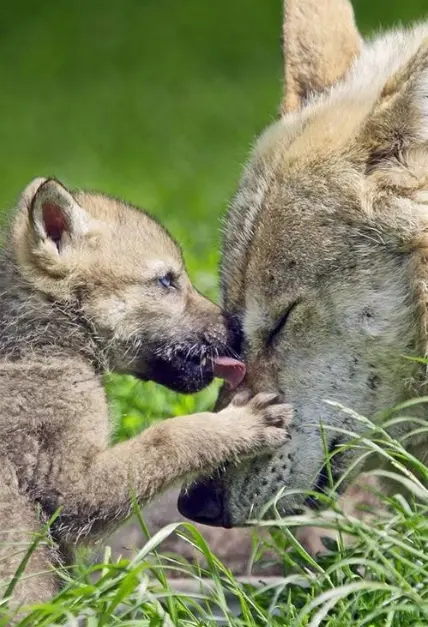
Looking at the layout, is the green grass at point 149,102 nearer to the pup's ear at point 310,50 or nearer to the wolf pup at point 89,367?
the wolf pup at point 89,367

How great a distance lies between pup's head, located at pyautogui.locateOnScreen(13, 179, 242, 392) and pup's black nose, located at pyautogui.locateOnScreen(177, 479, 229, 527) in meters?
0.44

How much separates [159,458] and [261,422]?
0.44 meters

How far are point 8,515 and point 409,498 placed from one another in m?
1.56

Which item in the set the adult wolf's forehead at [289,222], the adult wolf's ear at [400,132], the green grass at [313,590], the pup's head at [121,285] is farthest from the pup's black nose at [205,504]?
the adult wolf's ear at [400,132]

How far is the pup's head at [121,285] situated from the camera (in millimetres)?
4945

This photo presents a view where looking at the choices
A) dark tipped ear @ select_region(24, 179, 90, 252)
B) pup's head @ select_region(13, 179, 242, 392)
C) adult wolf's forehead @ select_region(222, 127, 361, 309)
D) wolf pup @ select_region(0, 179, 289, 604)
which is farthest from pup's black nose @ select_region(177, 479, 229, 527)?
dark tipped ear @ select_region(24, 179, 90, 252)

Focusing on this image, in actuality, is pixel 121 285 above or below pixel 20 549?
above

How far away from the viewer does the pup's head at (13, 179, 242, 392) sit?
16.2 ft

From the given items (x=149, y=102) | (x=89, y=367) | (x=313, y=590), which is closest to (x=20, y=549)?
A: (x=89, y=367)

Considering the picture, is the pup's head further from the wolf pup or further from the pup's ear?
the pup's ear

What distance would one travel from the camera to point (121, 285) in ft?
16.6

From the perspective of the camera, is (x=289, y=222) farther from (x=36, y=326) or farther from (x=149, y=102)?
(x=149, y=102)

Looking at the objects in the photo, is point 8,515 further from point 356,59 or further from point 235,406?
point 356,59

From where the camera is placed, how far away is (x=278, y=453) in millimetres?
4891
